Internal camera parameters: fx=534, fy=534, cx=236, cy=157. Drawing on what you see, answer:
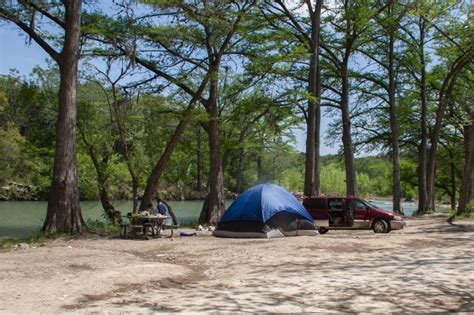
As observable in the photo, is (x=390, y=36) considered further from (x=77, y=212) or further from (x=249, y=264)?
(x=249, y=264)

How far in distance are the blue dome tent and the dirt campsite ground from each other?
207 cm

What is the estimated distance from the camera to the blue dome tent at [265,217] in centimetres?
1750

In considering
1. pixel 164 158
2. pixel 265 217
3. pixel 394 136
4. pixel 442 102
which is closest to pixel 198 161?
pixel 394 136

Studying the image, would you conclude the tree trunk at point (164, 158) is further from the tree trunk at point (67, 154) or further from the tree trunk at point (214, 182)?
the tree trunk at point (67, 154)

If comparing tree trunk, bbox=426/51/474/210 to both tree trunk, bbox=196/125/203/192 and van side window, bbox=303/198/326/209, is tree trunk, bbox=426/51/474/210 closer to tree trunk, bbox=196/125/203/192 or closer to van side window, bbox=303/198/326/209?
van side window, bbox=303/198/326/209

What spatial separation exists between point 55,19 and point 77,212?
7871 millimetres

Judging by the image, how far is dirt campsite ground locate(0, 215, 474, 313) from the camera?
24.4ft

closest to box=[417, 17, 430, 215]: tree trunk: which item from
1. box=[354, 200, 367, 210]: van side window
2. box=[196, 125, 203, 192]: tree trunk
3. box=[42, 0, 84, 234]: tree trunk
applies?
box=[354, 200, 367, 210]: van side window

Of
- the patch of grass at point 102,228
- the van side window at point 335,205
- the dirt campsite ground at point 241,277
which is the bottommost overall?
the dirt campsite ground at point 241,277

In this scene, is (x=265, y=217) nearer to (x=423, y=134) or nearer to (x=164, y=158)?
(x=164, y=158)

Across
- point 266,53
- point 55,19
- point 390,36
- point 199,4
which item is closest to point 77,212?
point 55,19

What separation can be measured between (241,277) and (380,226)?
11.8 m

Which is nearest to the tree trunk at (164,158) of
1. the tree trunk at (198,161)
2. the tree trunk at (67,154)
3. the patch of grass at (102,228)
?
the patch of grass at (102,228)

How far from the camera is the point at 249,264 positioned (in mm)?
11602
